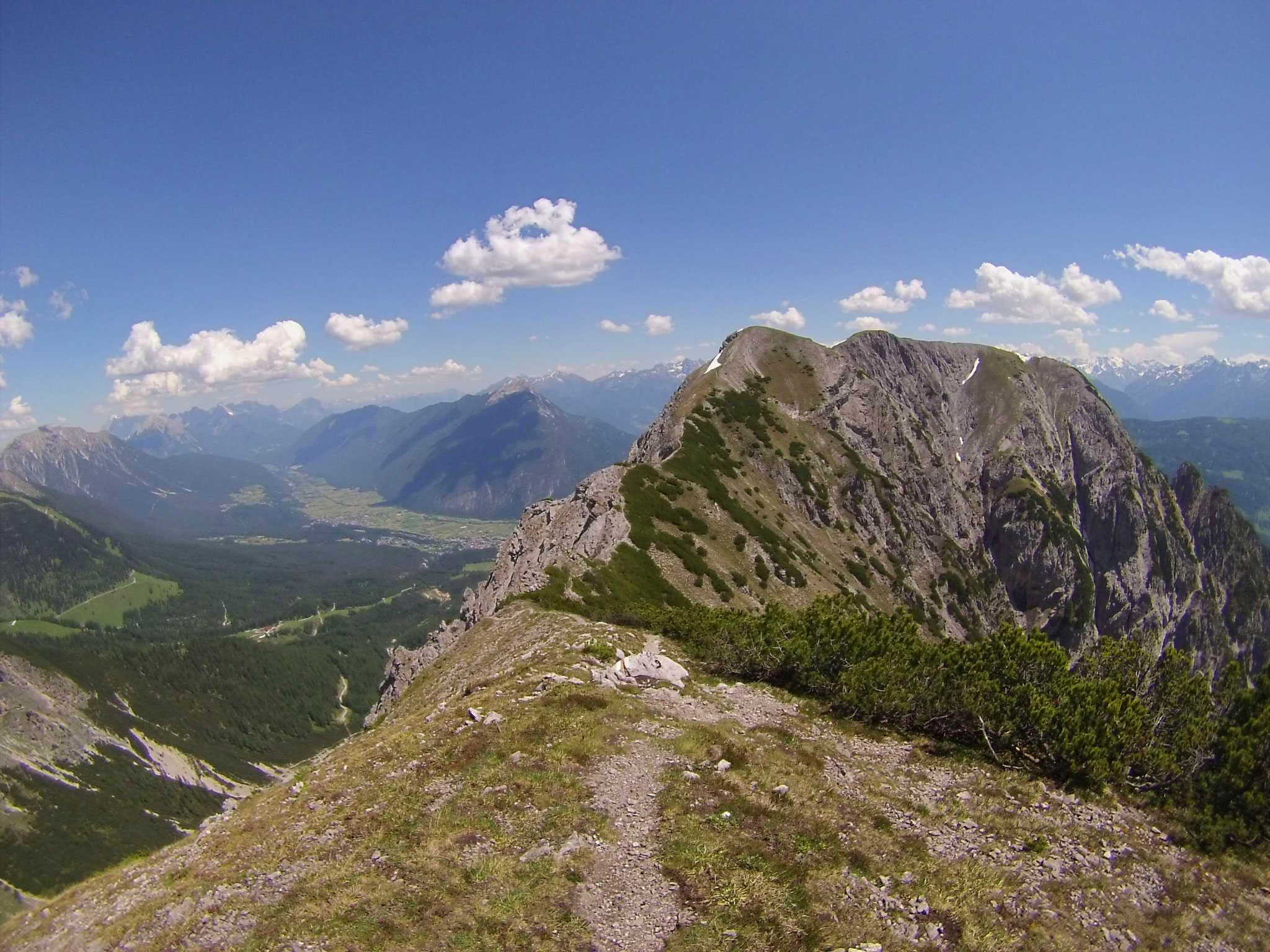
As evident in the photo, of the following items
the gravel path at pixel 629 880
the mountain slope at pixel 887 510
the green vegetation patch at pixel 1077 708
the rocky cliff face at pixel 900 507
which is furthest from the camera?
the rocky cliff face at pixel 900 507

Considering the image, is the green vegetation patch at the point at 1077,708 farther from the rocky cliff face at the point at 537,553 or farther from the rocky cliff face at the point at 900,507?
the rocky cliff face at the point at 900,507

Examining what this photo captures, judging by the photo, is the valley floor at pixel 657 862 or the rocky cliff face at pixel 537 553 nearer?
the valley floor at pixel 657 862

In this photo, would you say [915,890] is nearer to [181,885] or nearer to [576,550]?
[181,885]

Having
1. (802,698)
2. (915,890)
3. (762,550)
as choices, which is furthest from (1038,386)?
(915,890)

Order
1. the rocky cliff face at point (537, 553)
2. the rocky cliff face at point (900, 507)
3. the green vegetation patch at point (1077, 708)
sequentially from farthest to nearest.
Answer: the rocky cliff face at point (900, 507) < the rocky cliff face at point (537, 553) < the green vegetation patch at point (1077, 708)

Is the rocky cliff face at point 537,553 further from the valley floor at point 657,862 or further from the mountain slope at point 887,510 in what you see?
the valley floor at point 657,862

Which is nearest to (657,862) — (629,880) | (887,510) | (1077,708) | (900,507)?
(629,880)

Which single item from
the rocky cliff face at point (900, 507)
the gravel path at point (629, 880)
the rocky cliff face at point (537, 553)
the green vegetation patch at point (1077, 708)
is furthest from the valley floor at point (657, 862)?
the rocky cliff face at point (900, 507)

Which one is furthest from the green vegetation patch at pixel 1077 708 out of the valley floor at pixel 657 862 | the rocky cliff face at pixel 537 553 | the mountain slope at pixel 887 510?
the rocky cliff face at pixel 537 553
